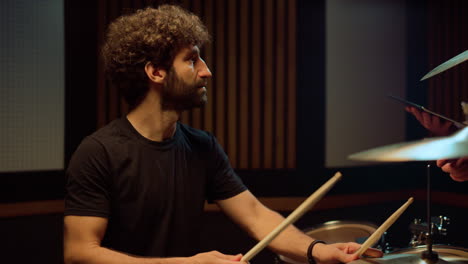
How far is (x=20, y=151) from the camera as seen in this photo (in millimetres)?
2912

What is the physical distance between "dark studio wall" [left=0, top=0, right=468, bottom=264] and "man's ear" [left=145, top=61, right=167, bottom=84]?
57.9 inches

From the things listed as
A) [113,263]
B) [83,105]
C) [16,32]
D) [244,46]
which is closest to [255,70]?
[244,46]

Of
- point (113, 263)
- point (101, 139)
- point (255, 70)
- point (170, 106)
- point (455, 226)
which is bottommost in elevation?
point (455, 226)

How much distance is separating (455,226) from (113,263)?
10.0 ft

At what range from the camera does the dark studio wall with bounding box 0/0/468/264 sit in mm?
2914

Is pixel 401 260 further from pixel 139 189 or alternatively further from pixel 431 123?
pixel 139 189

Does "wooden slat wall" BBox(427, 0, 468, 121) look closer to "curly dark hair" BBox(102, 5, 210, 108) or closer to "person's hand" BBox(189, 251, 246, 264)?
"curly dark hair" BBox(102, 5, 210, 108)

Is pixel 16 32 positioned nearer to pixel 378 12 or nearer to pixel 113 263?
pixel 113 263

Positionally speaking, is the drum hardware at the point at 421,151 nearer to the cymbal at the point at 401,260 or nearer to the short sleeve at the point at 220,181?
the cymbal at the point at 401,260

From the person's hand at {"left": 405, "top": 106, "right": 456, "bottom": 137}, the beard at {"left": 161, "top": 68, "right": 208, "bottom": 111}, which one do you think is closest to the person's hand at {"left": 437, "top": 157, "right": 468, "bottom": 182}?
the person's hand at {"left": 405, "top": 106, "right": 456, "bottom": 137}

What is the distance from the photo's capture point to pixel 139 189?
5.42ft

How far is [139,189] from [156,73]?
459 millimetres

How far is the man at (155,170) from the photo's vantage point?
1.53 metres

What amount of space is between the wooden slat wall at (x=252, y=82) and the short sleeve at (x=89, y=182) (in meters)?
1.80
